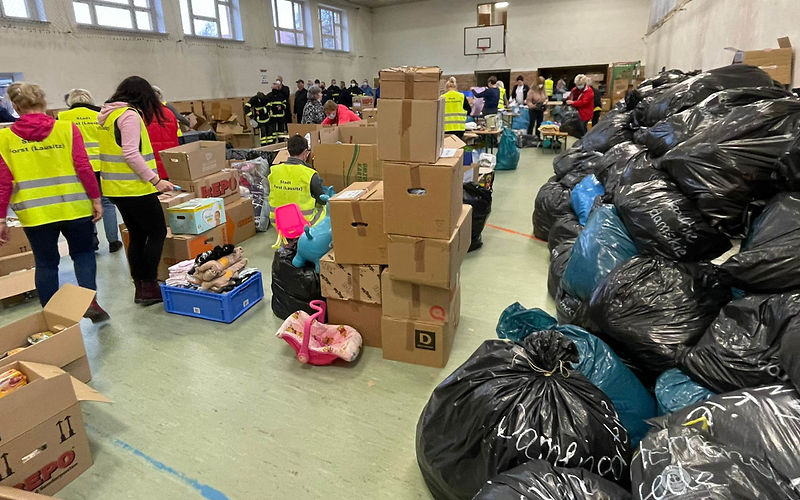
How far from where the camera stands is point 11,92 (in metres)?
2.52

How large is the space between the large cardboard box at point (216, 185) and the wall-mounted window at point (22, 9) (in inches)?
225

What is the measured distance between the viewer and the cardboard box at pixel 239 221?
4238 millimetres

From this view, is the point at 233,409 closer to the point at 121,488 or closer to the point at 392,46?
the point at 121,488

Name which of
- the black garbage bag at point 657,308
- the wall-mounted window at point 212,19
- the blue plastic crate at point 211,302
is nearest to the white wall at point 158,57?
the wall-mounted window at point 212,19

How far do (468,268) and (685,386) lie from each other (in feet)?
7.30

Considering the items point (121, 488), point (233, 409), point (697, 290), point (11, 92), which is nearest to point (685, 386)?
point (697, 290)

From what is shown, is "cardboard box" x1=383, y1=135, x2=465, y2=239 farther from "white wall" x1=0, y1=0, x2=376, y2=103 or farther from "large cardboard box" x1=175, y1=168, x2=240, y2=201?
"white wall" x1=0, y1=0, x2=376, y2=103

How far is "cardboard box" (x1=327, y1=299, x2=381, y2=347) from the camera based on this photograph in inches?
101

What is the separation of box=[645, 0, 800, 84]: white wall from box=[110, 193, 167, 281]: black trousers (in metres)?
3.93

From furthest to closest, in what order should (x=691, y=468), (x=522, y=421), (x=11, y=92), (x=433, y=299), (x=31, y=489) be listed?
(x=11, y=92), (x=433, y=299), (x=31, y=489), (x=522, y=421), (x=691, y=468)

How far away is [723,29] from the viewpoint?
172 inches

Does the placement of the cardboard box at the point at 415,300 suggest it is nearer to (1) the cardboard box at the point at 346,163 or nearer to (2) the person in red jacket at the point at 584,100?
(1) the cardboard box at the point at 346,163

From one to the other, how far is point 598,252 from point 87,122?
12.3ft

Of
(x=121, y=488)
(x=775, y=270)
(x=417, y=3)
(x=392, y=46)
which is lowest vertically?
(x=121, y=488)
